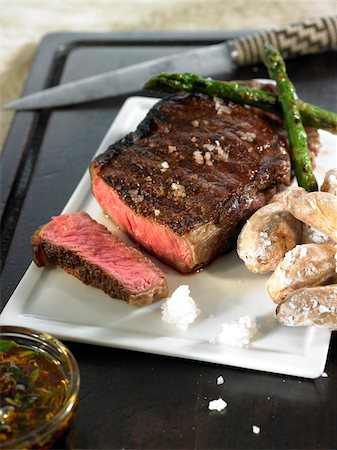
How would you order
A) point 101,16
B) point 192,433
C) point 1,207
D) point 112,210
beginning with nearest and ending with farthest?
point 192,433 → point 112,210 → point 1,207 → point 101,16

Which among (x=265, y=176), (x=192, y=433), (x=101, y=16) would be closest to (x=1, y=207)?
(x=265, y=176)

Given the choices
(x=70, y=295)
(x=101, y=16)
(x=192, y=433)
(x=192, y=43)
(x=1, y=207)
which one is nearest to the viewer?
(x=192, y=433)

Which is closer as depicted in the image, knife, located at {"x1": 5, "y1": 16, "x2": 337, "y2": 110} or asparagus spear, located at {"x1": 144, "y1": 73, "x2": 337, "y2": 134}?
asparagus spear, located at {"x1": 144, "y1": 73, "x2": 337, "y2": 134}

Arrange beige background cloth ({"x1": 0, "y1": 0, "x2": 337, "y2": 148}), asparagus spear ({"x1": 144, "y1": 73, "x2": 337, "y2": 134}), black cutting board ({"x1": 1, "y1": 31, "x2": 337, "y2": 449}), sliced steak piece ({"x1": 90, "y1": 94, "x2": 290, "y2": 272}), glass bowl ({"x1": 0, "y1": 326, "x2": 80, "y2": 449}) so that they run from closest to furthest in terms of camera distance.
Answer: glass bowl ({"x1": 0, "y1": 326, "x2": 80, "y2": 449}) → black cutting board ({"x1": 1, "y1": 31, "x2": 337, "y2": 449}) → sliced steak piece ({"x1": 90, "y1": 94, "x2": 290, "y2": 272}) → asparagus spear ({"x1": 144, "y1": 73, "x2": 337, "y2": 134}) → beige background cloth ({"x1": 0, "y1": 0, "x2": 337, "y2": 148})

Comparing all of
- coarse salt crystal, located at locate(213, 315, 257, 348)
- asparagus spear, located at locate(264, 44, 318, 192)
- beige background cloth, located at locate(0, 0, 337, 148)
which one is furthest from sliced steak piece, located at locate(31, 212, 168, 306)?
beige background cloth, located at locate(0, 0, 337, 148)

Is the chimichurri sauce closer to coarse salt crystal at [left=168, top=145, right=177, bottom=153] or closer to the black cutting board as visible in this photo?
the black cutting board

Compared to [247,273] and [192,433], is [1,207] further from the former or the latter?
[192,433]

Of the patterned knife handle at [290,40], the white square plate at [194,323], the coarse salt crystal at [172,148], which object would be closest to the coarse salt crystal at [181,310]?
the white square plate at [194,323]
